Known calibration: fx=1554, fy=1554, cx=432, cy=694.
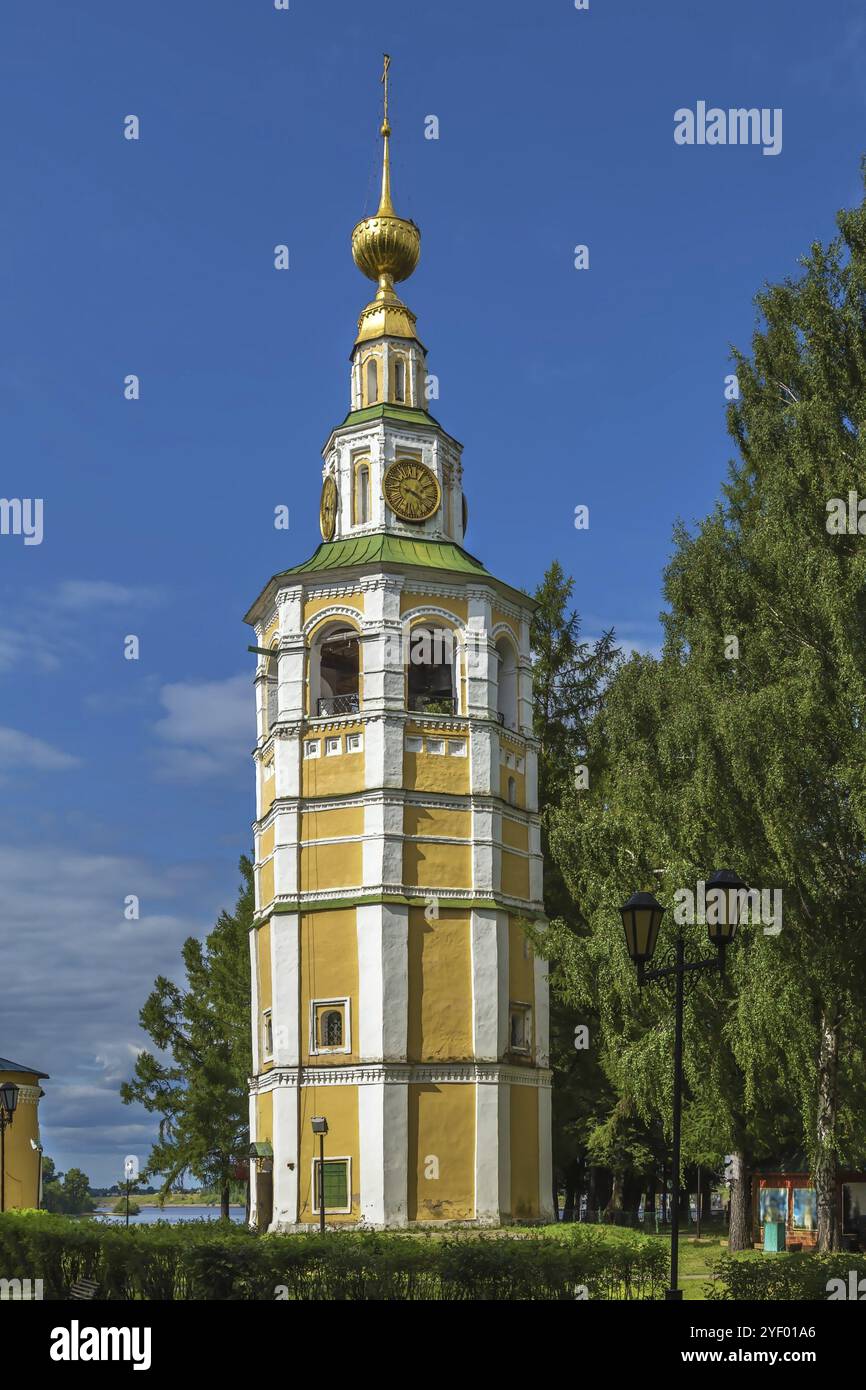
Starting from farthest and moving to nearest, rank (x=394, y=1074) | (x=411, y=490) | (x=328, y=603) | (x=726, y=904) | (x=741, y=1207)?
(x=411, y=490), (x=328, y=603), (x=394, y=1074), (x=741, y=1207), (x=726, y=904)

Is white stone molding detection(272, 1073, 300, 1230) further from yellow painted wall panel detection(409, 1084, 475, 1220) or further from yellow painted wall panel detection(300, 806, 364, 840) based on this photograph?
yellow painted wall panel detection(300, 806, 364, 840)

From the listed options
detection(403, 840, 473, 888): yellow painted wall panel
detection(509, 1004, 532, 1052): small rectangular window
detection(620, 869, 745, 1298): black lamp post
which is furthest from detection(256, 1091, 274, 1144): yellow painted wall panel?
detection(620, 869, 745, 1298): black lamp post

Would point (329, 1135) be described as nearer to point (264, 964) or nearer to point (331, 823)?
point (264, 964)

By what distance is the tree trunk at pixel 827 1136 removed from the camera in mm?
24438

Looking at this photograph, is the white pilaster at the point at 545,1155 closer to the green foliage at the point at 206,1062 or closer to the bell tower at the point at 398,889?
the bell tower at the point at 398,889

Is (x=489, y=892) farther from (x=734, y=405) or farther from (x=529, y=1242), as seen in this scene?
Answer: (x=529, y=1242)

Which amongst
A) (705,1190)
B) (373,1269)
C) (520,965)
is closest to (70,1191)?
(705,1190)

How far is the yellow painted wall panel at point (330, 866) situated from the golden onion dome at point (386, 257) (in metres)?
14.4

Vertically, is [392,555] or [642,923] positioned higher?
[392,555]

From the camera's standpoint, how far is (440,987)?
1342 inches

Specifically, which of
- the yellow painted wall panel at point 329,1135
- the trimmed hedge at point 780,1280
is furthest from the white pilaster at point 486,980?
the trimmed hedge at point 780,1280

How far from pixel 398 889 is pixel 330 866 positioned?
1740 millimetres

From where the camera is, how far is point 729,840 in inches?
997
